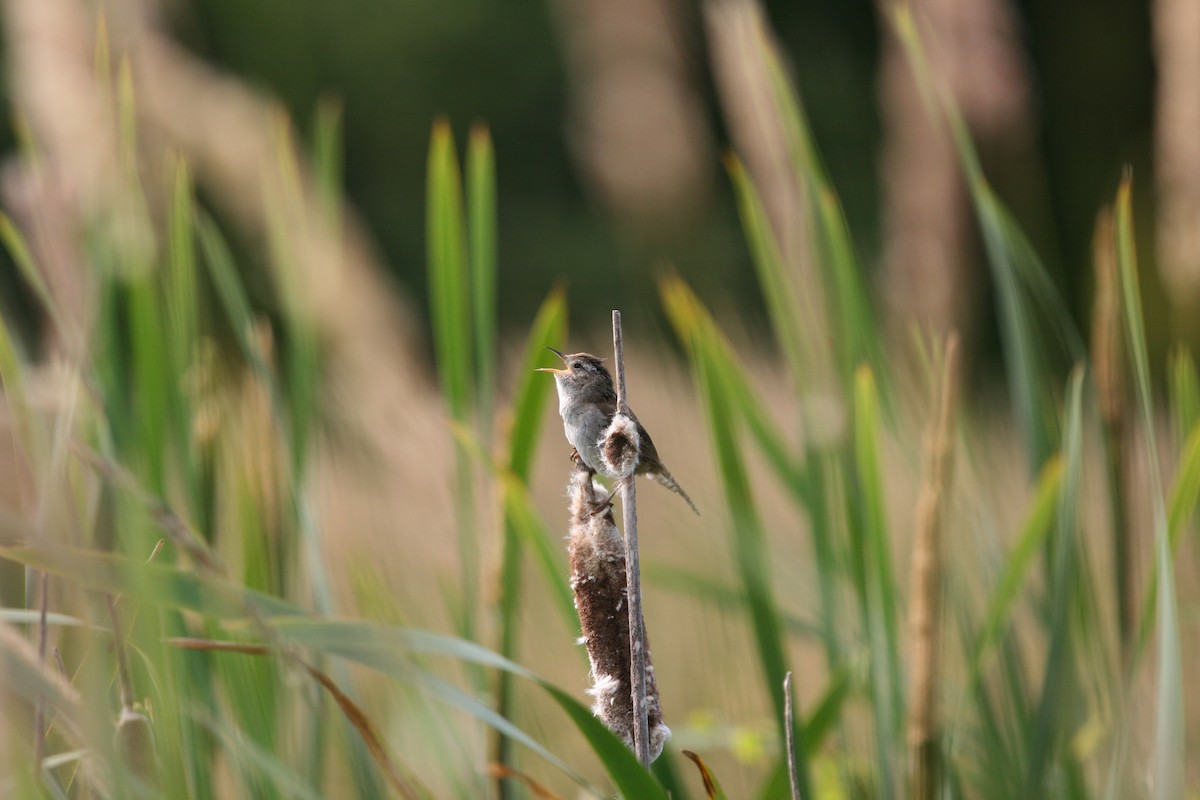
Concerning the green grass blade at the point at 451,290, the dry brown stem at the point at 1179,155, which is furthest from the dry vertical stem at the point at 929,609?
the dry brown stem at the point at 1179,155

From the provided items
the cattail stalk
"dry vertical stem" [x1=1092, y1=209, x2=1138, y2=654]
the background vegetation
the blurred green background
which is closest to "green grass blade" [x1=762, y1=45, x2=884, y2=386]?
the background vegetation

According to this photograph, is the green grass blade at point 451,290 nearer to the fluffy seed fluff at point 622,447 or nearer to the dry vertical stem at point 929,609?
the fluffy seed fluff at point 622,447

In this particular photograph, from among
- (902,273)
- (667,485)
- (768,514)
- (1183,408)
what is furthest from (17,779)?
(902,273)

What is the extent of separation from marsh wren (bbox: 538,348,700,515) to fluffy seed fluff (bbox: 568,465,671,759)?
33 millimetres

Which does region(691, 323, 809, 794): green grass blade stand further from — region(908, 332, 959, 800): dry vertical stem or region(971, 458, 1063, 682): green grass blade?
region(908, 332, 959, 800): dry vertical stem

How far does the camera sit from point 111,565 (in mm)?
371

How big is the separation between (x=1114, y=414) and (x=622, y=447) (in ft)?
1.17

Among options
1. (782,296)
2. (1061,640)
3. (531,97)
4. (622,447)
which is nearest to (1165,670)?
(1061,640)

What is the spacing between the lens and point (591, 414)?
57 centimetres

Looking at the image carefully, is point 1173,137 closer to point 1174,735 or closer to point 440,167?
point 440,167

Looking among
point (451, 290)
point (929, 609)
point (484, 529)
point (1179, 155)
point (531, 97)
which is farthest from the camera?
point (531, 97)

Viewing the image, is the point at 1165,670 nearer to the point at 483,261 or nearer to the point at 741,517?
the point at 741,517

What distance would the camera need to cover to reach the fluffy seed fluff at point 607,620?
0.47 metres

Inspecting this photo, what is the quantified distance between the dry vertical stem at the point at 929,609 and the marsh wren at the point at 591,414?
15 cm
